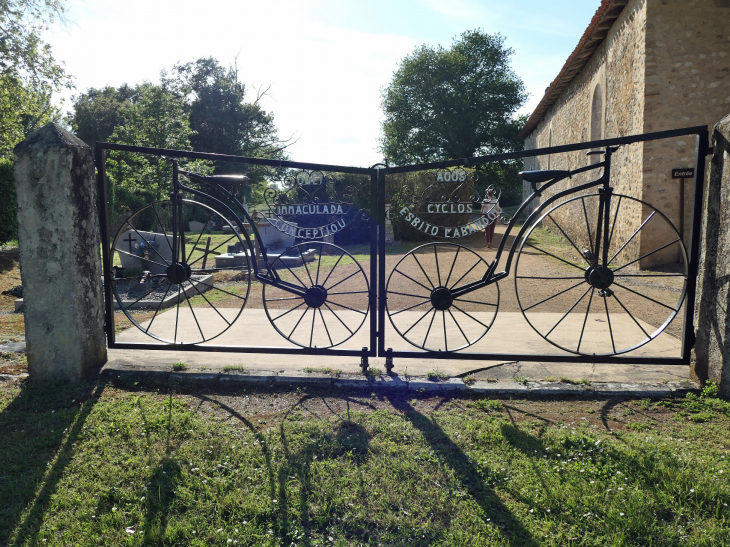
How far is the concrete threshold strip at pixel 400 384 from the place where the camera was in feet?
11.0

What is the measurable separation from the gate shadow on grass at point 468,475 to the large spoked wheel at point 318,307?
73 centimetres

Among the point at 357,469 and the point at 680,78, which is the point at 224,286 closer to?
the point at 357,469

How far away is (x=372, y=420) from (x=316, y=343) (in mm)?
1645

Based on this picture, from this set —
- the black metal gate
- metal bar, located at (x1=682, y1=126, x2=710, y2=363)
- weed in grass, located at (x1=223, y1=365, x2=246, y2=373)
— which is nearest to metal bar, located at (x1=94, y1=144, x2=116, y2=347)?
the black metal gate

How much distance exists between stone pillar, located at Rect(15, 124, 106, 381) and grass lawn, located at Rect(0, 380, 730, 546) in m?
0.27

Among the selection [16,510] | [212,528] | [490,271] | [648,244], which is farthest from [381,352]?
[648,244]

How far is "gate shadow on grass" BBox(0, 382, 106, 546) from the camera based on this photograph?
2.09 metres

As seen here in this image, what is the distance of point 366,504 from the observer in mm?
2160

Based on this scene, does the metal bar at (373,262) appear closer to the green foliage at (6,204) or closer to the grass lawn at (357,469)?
the grass lawn at (357,469)

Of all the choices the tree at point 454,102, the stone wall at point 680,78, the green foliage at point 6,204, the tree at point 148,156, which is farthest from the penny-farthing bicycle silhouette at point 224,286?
the tree at point 454,102

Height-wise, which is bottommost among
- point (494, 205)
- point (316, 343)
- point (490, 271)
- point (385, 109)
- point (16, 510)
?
point (16, 510)

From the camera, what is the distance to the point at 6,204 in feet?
36.5

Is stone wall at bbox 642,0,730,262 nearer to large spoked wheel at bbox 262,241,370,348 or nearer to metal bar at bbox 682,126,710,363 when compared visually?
large spoked wheel at bbox 262,241,370,348

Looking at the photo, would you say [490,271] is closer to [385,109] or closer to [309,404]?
[309,404]
